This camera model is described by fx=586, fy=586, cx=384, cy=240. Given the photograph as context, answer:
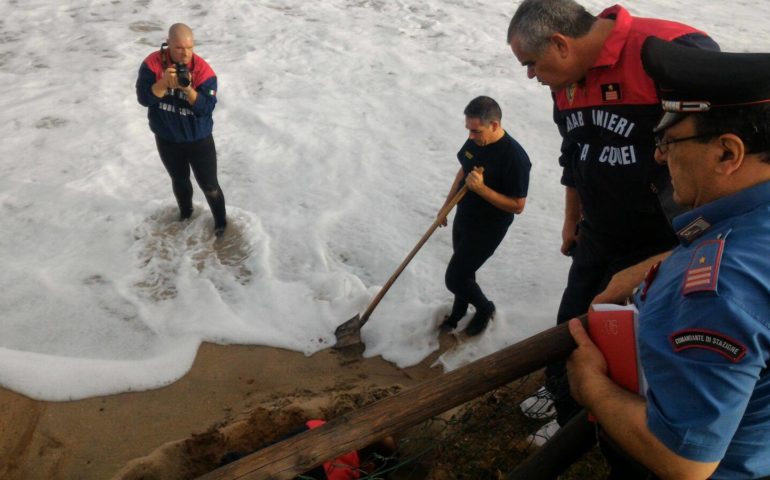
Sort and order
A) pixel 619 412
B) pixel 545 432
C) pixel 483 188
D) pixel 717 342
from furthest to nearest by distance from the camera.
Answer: pixel 483 188 → pixel 545 432 → pixel 619 412 → pixel 717 342

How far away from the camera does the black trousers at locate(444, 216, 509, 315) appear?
11.4ft

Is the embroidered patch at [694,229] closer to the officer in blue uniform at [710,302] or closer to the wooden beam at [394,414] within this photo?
the officer in blue uniform at [710,302]

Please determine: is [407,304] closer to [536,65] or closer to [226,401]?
[226,401]

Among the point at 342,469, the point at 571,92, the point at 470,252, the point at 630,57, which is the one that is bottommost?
the point at 342,469

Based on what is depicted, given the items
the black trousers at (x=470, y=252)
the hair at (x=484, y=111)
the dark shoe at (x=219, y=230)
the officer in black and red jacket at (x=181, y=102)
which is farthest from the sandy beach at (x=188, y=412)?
the hair at (x=484, y=111)

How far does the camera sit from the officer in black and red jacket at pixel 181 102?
399 centimetres

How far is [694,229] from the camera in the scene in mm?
1314

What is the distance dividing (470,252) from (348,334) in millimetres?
1055

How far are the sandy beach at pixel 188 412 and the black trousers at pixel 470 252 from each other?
55cm

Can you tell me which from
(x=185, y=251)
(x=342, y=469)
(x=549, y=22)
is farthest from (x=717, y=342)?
(x=185, y=251)

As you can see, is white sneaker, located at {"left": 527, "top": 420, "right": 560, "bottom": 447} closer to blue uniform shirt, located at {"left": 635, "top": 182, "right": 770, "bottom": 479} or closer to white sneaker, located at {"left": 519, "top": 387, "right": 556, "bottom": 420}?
white sneaker, located at {"left": 519, "top": 387, "right": 556, "bottom": 420}

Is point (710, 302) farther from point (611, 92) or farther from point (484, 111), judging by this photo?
point (484, 111)

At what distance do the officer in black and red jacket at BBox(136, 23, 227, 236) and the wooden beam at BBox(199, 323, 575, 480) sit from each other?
3189mm

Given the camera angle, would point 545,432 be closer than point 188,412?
Yes
